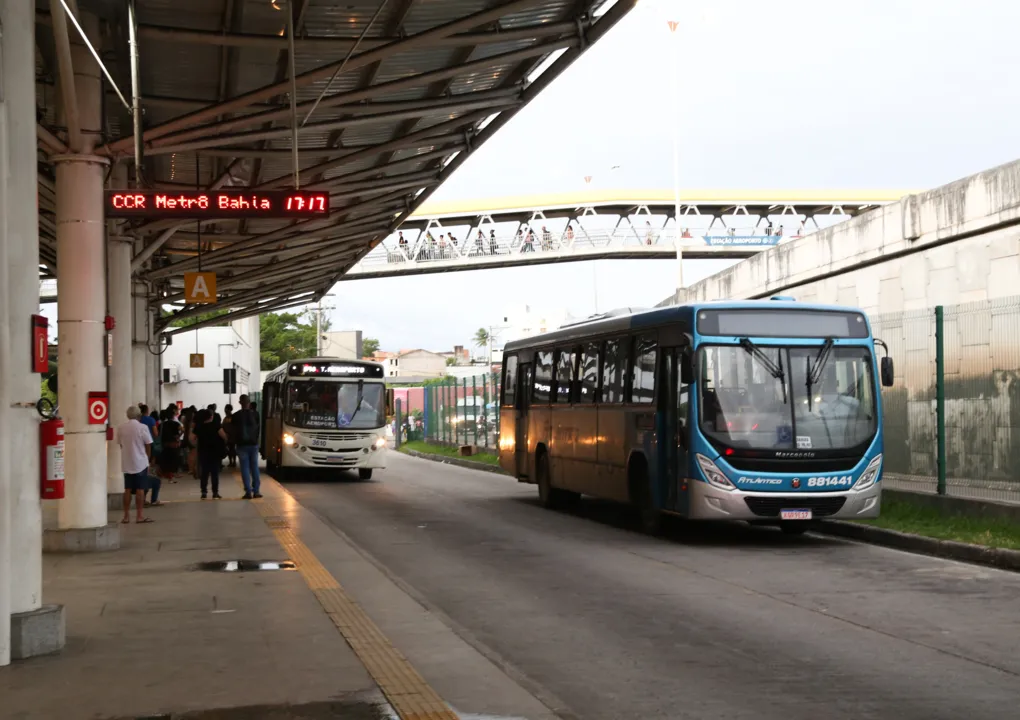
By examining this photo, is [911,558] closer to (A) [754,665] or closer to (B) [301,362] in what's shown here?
(A) [754,665]

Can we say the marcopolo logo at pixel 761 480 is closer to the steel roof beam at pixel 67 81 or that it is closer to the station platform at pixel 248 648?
the station platform at pixel 248 648

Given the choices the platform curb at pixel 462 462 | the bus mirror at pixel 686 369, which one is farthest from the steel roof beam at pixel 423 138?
the platform curb at pixel 462 462

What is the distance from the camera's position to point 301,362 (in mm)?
32438

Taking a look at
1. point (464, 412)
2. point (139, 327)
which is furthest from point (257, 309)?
point (139, 327)

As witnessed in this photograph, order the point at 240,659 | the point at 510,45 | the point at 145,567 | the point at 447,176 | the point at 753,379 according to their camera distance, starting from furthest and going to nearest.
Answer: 1. the point at 447,176
2. the point at 510,45
3. the point at 753,379
4. the point at 145,567
5. the point at 240,659

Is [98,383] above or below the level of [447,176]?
below

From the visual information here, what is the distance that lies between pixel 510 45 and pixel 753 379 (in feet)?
23.0

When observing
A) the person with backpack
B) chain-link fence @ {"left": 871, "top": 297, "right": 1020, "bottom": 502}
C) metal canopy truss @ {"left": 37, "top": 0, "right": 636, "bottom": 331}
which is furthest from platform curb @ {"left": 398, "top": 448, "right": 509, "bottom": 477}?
chain-link fence @ {"left": 871, "top": 297, "right": 1020, "bottom": 502}

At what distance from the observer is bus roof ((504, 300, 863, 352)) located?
52.6 feet

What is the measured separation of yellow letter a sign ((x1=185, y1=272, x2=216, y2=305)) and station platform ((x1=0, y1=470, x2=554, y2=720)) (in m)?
13.0

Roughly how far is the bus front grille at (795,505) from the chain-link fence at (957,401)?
2251 mm

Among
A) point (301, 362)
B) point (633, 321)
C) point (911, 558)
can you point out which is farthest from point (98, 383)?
point (301, 362)

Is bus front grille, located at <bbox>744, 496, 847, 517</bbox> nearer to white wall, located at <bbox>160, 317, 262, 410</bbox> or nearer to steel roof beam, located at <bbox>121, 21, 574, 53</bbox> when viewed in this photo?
steel roof beam, located at <bbox>121, 21, 574, 53</bbox>

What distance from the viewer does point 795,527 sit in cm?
1741
